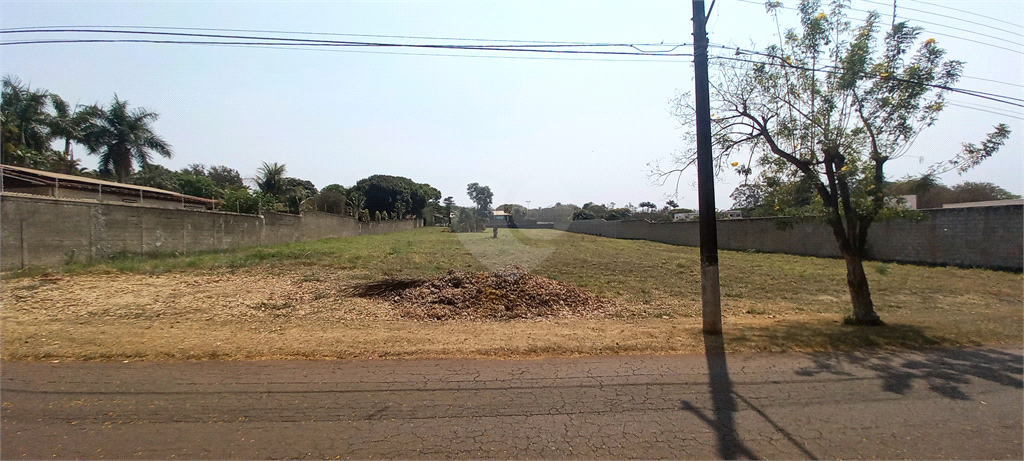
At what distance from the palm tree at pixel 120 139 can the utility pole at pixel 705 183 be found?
41086 millimetres

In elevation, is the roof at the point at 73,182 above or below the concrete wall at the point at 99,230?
above

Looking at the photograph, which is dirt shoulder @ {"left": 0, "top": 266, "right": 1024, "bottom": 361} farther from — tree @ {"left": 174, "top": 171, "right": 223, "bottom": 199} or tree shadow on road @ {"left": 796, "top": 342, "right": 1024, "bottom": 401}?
tree @ {"left": 174, "top": 171, "right": 223, "bottom": 199}

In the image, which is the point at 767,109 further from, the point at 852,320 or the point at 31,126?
the point at 31,126

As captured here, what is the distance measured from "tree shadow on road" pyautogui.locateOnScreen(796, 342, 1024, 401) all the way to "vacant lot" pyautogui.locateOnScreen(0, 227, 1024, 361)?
55 centimetres

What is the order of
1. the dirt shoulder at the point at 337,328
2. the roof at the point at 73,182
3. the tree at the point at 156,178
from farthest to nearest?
the tree at the point at 156,178, the roof at the point at 73,182, the dirt shoulder at the point at 337,328

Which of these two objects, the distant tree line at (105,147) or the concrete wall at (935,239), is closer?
the concrete wall at (935,239)

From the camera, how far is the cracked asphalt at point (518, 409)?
3.81 metres

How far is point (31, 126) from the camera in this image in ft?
99.1

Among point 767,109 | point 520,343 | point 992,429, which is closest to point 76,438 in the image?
point 520,343

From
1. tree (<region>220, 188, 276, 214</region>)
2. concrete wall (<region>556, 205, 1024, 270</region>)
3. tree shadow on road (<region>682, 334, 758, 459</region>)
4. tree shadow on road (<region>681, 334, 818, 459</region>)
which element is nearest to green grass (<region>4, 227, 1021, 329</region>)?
concrete wall (<region>556, 205, 1024, 270</region>)

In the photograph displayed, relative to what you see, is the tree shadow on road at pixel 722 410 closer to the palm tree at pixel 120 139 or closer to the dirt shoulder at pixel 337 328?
the dirt shoulder at pixel 337 328

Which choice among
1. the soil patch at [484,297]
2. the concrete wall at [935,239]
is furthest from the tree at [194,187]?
the concrete wall at [935,239]

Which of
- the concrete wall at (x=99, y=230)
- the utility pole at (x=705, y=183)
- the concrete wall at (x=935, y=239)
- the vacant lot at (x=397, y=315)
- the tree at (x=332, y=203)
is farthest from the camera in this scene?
the tree at (x=332, y=203)

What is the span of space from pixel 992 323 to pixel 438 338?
32.1ft
